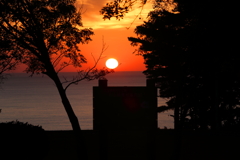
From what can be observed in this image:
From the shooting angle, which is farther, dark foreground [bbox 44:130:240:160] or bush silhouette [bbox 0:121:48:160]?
dark foreground [bbox 44:130:240:160]

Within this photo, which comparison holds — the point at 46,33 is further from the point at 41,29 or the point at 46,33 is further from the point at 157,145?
the point at 157,145

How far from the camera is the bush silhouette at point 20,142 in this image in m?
10.3

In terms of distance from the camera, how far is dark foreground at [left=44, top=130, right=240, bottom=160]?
45.6ft

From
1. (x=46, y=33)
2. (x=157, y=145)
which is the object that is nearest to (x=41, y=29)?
(x=46, y=33)

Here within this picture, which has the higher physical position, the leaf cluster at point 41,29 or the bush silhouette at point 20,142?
the leaf cluster at point 41,29

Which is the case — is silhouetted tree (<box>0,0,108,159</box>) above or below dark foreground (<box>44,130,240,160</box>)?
above

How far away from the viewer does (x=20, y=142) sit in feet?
34.3

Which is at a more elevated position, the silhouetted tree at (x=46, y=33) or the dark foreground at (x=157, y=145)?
Answer: the silhouetted tree at (x=46, y=33)

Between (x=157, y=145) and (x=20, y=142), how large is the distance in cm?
650

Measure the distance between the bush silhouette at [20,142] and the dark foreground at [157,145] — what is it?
3166 mm

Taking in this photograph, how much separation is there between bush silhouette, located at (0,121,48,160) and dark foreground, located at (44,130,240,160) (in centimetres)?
317

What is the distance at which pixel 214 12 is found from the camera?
10.2 m

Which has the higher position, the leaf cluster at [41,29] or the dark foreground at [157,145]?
the leaf cluster at [41,29]

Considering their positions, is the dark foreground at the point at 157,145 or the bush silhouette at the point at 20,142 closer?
the bush silhouette at the point at 20,142
